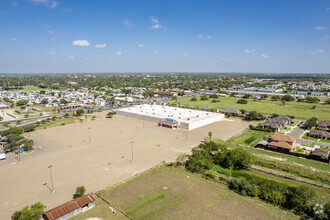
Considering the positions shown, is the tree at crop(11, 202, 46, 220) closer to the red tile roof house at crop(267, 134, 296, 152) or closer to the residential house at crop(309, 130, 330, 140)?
the red tile roof house at crop(267, 134, 296, 152)

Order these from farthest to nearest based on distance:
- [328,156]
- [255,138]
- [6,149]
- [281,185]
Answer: [255,138] → [6,149] → [328,156] → [281,185]

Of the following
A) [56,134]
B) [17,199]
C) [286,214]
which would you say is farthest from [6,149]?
[286,214]

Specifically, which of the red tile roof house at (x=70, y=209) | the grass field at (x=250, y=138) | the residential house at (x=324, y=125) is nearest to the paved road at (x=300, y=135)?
the residential house at (x=324, y=125)

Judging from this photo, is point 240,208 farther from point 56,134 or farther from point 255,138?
point 56,134

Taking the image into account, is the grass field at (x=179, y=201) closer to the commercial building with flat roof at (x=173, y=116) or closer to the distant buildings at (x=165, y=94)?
the commercial building with flat roof at (x=173, y=116)

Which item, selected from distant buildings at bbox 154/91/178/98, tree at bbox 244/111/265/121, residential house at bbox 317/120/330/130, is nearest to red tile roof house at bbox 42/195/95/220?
tree at bbox 244/111/265/121

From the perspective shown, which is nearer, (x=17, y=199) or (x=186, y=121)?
(x=17, y=199)
